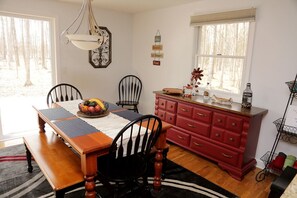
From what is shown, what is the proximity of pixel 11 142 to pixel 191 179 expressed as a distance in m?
2.79

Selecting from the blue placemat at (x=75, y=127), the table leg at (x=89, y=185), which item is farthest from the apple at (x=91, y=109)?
the table leg at (x=89, y=185)

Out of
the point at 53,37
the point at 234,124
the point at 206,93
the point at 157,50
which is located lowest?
the point at 234,124

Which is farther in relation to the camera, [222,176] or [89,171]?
[222,176]

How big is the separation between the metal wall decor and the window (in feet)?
5.86

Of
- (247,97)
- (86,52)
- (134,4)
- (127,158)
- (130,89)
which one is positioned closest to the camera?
(127,158)

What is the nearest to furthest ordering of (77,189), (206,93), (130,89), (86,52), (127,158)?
(127,158) → (77,189) → (206,93) → (86,52) → (130,89)

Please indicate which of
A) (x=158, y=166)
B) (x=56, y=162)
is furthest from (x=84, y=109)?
(x=158, y=166)

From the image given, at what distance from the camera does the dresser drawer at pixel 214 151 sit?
253 centimetres

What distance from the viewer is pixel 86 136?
174 cm

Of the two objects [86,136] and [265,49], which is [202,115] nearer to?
[265,49]

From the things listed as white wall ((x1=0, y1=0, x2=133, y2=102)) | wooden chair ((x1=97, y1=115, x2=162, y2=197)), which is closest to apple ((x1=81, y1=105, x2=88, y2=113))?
wooden chair ((x1=97, y1=115, x2=162, y2=197))

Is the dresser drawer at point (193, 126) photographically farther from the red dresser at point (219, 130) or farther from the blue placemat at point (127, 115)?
the blue placemat at point (127, 115)

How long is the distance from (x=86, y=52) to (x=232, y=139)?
9.51ft

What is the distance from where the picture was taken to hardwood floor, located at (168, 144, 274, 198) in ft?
7.45
